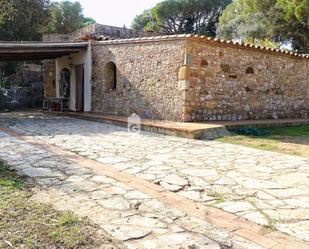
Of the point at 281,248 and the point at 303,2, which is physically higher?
the point at 303,2

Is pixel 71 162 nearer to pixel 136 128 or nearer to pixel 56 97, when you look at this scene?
pixel 136 128

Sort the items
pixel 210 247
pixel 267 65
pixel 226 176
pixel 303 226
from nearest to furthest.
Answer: pixel 210 247, pixel 303 226, pixel 226 176, pixel 267 65

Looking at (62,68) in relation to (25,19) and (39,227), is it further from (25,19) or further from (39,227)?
(39,227)

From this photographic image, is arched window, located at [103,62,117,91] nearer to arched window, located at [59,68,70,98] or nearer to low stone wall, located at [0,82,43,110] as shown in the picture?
arched window, located at [59,68,70,98]

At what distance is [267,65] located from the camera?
12.9m

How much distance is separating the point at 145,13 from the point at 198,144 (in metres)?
29.9

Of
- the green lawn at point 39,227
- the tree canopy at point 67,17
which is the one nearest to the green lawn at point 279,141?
the green lawn at point 39,227

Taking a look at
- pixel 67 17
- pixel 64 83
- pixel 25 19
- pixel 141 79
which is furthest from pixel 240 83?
pixel 67 17

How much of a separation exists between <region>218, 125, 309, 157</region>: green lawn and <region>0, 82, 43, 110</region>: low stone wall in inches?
581

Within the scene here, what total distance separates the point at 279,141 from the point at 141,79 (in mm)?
5100

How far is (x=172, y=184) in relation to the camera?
15.8 feet

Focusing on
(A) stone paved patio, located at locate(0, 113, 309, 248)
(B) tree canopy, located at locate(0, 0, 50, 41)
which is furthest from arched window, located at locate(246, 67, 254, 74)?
(B) tree canopy, located at locate(0, 0, 50, 41)

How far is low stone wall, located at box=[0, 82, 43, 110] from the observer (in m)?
20.2

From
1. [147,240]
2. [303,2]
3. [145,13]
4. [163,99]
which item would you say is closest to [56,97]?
[163,99]
